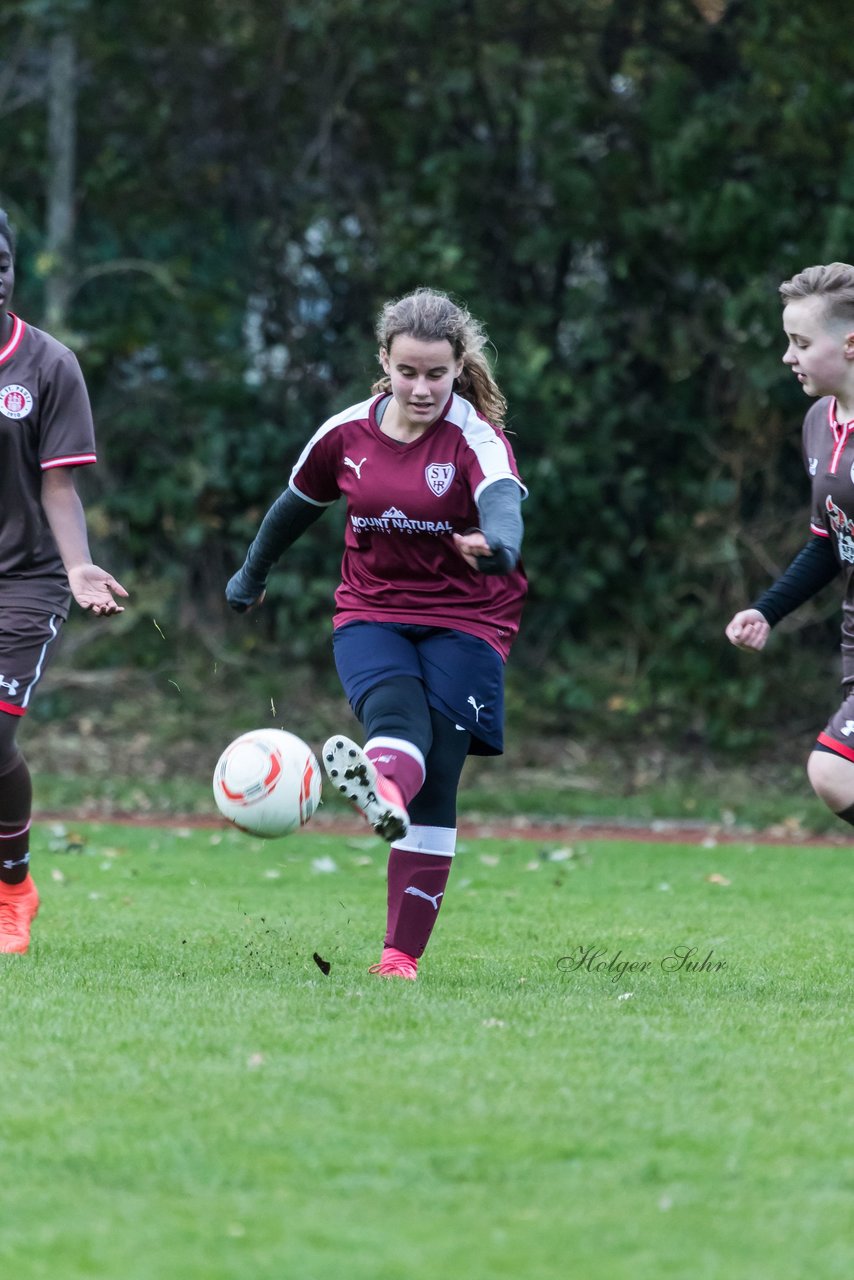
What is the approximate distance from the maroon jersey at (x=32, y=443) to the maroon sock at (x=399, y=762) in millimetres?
1290

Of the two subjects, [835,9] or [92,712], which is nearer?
[835,9]

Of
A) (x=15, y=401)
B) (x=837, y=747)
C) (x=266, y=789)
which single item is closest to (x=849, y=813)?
(x=837, y=747)

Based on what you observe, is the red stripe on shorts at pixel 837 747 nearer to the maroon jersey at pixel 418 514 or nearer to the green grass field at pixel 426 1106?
the green grass field at pixel 426 1106

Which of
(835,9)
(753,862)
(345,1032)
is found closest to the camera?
(345,1032)

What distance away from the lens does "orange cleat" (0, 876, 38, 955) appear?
19.2 ft

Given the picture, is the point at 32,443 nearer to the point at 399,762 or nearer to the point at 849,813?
the point at 399,762

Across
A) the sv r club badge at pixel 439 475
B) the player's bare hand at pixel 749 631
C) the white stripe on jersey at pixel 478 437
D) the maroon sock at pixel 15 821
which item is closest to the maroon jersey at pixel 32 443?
the maroon sock at pixel 15 821

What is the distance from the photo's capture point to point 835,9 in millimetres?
12633

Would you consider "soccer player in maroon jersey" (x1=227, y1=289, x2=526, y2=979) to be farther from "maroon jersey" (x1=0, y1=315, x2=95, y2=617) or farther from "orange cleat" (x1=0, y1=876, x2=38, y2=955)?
"orange cleat" (x1=0, y1=876, x2=38, y2=955)

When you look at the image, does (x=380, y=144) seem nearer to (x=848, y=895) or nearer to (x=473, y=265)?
(x=473, y=265)

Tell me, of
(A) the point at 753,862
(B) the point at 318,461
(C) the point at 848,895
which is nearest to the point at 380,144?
(A) the point at 753,862

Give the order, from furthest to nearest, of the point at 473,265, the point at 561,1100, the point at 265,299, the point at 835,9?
the point at 265,299 → the point at 473,265 → the point at 835,9 → the point at 561,1100

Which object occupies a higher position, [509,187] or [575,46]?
[575,46]

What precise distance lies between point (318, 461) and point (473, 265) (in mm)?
8405
